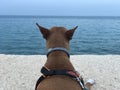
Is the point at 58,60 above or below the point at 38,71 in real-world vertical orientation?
above

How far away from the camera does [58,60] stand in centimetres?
521

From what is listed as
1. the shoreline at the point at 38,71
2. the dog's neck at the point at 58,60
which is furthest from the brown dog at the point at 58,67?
the shoreline at the point at 38,71

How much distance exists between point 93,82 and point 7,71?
2.85 metres

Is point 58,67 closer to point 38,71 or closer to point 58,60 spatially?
point 58,60

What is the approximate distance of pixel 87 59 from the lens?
1233 centimetres

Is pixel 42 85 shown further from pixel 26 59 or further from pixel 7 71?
pixel 26 59

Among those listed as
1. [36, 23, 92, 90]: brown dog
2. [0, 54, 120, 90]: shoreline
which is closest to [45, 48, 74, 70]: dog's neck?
[36, 23, 92, 90]: brown dog

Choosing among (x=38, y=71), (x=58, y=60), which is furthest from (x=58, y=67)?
(x=38, y=71)

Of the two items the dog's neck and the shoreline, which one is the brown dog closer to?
the dog's neck

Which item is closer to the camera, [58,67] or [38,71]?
[58,67]

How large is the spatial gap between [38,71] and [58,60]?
18.2 feet

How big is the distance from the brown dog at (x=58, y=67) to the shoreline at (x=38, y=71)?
3.86 meters

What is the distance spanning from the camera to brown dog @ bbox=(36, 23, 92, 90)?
4943 millimetres

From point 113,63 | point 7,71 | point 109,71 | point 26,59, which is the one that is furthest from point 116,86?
point 26,59
